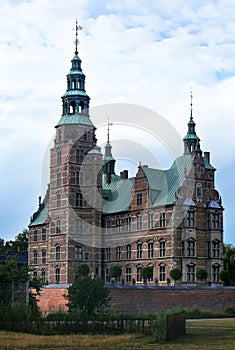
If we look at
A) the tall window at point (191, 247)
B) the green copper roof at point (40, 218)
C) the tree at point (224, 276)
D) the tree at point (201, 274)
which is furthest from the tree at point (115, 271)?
the green copper roof at point (40, 218)

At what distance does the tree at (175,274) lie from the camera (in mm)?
59312

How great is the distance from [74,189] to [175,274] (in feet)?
47.6

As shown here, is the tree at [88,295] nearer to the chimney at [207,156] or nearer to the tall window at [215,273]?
the tall window at [215,273]

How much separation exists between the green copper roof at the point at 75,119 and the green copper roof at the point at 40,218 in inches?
432

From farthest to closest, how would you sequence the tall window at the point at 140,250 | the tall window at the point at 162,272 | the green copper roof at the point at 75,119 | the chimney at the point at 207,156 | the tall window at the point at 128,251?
the green copper roof at the point at 75,119 → the chimney at the point at 207,156 → the tall window at the point at 128,251 → the tall window at the point at 140,250 → the tall window at the point at 162,272

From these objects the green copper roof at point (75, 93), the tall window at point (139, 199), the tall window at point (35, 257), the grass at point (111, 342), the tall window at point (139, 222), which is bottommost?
the grass at point (111, 342)

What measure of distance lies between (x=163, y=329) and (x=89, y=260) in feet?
131

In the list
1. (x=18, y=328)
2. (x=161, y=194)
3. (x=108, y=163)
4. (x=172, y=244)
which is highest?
(x=108, y=163)

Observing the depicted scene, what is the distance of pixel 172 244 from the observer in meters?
61.5

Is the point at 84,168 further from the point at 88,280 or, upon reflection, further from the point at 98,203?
the point at 88,280

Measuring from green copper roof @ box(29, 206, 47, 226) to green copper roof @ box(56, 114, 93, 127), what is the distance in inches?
432

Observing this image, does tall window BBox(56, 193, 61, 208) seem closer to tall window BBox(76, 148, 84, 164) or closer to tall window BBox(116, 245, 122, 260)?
tall window BBox(76, 148, 84, 164)

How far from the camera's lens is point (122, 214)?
223 ft

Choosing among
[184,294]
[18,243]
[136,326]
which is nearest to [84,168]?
[184,294]
